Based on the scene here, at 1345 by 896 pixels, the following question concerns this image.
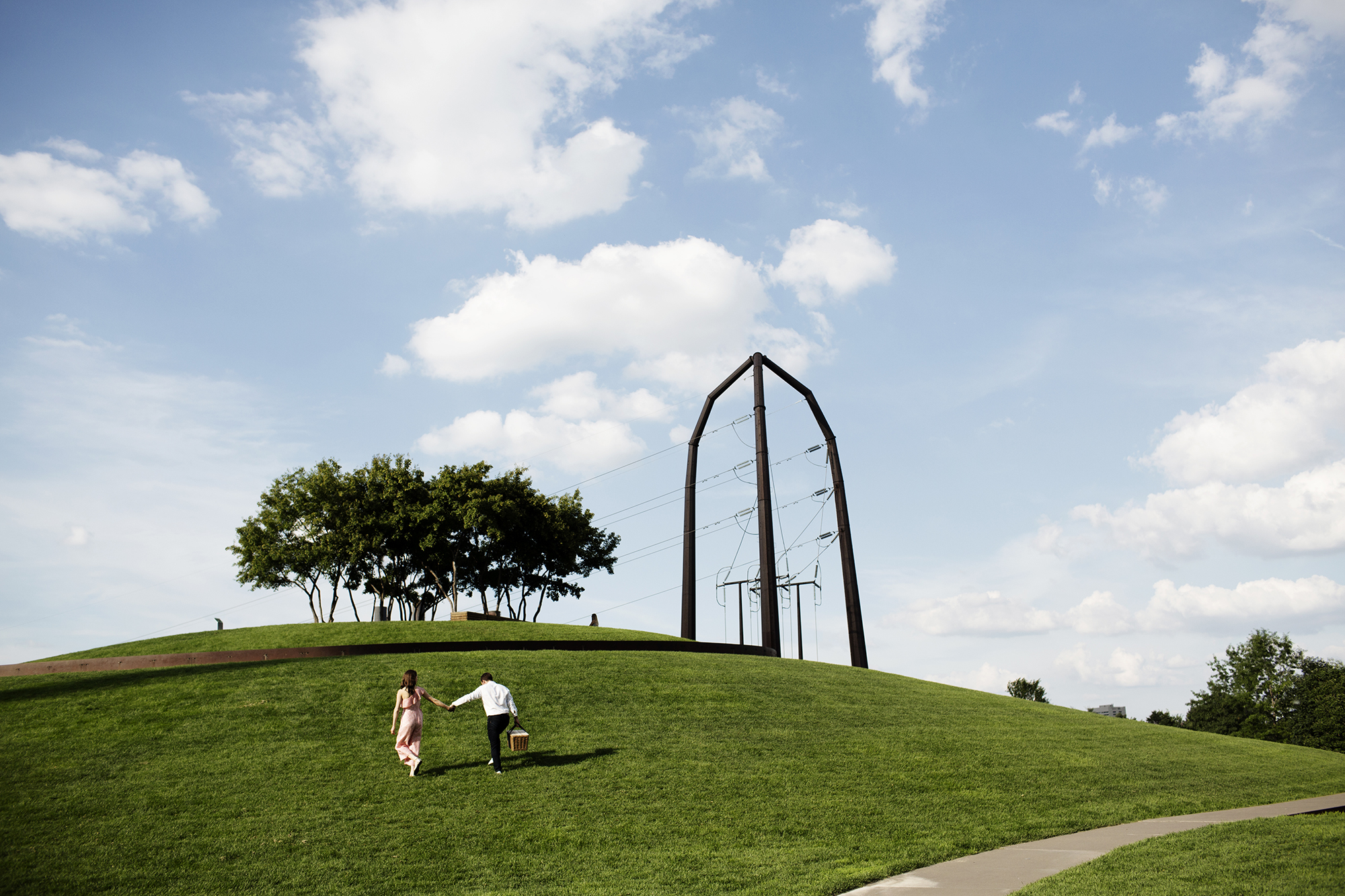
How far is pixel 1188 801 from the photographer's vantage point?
16.0 m

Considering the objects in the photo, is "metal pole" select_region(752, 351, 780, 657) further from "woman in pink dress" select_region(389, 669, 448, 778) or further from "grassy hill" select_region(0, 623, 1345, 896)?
"woman in pink dress" select_region(389, 669, 448, 778)

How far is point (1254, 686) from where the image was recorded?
89.3 metres

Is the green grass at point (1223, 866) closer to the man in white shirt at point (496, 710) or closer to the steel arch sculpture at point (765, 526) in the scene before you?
the man in white shirt at point (496, 710)

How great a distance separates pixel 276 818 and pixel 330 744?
3.70 metres

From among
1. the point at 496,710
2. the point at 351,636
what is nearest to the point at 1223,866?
the point at 496,710

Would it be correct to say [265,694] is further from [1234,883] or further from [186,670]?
[1234,883]

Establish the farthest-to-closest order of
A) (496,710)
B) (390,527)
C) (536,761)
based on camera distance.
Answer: (390,527) → (536,761) → (496,710)

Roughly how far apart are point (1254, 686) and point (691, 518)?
266 ft

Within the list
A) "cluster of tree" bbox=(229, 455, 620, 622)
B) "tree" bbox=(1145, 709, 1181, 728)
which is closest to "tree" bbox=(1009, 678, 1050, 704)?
"tree" bbox=(1145, 709, 1181, 728)

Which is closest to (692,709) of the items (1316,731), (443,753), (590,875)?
(443,753)

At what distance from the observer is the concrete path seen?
31.2ft

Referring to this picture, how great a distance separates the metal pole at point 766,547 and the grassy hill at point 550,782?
1018cm

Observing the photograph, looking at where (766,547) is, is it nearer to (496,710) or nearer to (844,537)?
(844,537)

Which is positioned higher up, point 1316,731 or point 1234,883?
point 1234,883
